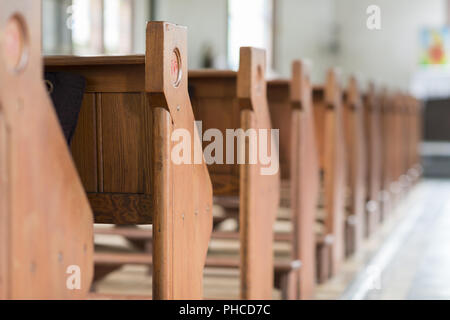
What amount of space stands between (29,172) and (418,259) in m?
2.92

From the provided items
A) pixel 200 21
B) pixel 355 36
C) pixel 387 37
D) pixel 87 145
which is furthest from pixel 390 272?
pixel 355 36

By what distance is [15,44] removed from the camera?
1044mm

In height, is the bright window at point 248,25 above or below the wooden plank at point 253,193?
above

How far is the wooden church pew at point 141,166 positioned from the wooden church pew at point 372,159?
2974 mm

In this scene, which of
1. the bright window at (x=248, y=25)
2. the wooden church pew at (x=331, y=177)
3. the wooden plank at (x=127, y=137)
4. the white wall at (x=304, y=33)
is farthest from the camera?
the white wall at (x=304, y=33)

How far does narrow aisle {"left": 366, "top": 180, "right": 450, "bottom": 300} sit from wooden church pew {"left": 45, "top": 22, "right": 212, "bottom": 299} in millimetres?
1378

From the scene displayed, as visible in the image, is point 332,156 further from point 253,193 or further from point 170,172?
point 170,172

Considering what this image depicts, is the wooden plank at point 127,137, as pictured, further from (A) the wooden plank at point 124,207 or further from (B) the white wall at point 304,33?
(B) the white wall at point 304,33

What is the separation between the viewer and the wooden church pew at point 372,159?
4578mm

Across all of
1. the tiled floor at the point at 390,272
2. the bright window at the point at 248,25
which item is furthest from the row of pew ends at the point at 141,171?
the bright window at the point at 248,25

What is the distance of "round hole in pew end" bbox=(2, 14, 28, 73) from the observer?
3.34 feet
